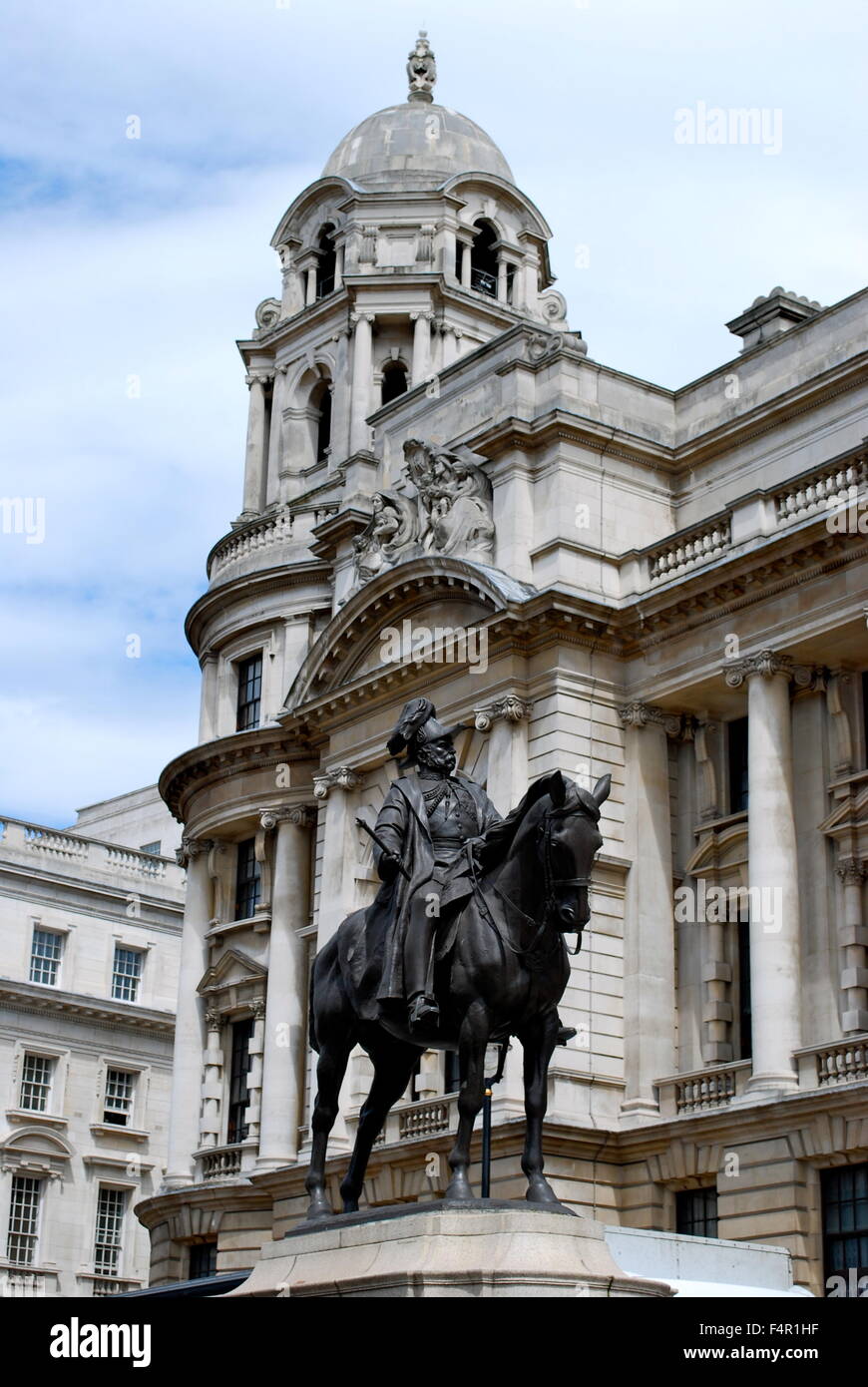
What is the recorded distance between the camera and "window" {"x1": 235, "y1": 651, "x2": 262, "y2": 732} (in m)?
48.3

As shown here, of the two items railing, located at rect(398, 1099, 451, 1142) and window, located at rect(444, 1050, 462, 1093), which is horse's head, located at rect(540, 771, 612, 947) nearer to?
railing, located at rect(398, 1099, 451, 1142)

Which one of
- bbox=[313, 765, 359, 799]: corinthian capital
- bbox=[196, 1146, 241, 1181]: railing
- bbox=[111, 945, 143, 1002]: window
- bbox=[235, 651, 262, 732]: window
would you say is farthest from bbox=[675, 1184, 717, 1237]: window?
bbox=[111, 945, 143, 1002]: window

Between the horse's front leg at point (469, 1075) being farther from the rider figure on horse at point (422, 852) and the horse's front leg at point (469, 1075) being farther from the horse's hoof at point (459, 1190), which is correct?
the rider figure on horse at point (422, 852)

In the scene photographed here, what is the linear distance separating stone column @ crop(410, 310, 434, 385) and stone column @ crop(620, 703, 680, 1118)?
17.9m

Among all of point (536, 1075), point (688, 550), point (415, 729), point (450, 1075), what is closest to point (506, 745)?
point (688, 550)

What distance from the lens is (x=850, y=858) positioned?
1288 inches

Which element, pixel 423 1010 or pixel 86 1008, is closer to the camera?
pixel 423 1010

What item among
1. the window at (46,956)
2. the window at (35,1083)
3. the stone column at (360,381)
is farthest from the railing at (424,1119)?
the window at (46,956)

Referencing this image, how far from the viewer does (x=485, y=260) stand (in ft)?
187

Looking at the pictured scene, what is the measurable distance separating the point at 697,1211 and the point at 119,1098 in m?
32.4

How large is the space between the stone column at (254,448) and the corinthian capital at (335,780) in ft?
48.0

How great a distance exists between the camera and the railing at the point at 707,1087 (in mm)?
32906

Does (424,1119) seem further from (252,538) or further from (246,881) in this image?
(252,538)

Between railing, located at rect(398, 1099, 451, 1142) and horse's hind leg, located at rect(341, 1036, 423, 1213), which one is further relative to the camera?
→ railing, located at rect(398, 1099, 451, 1142)
